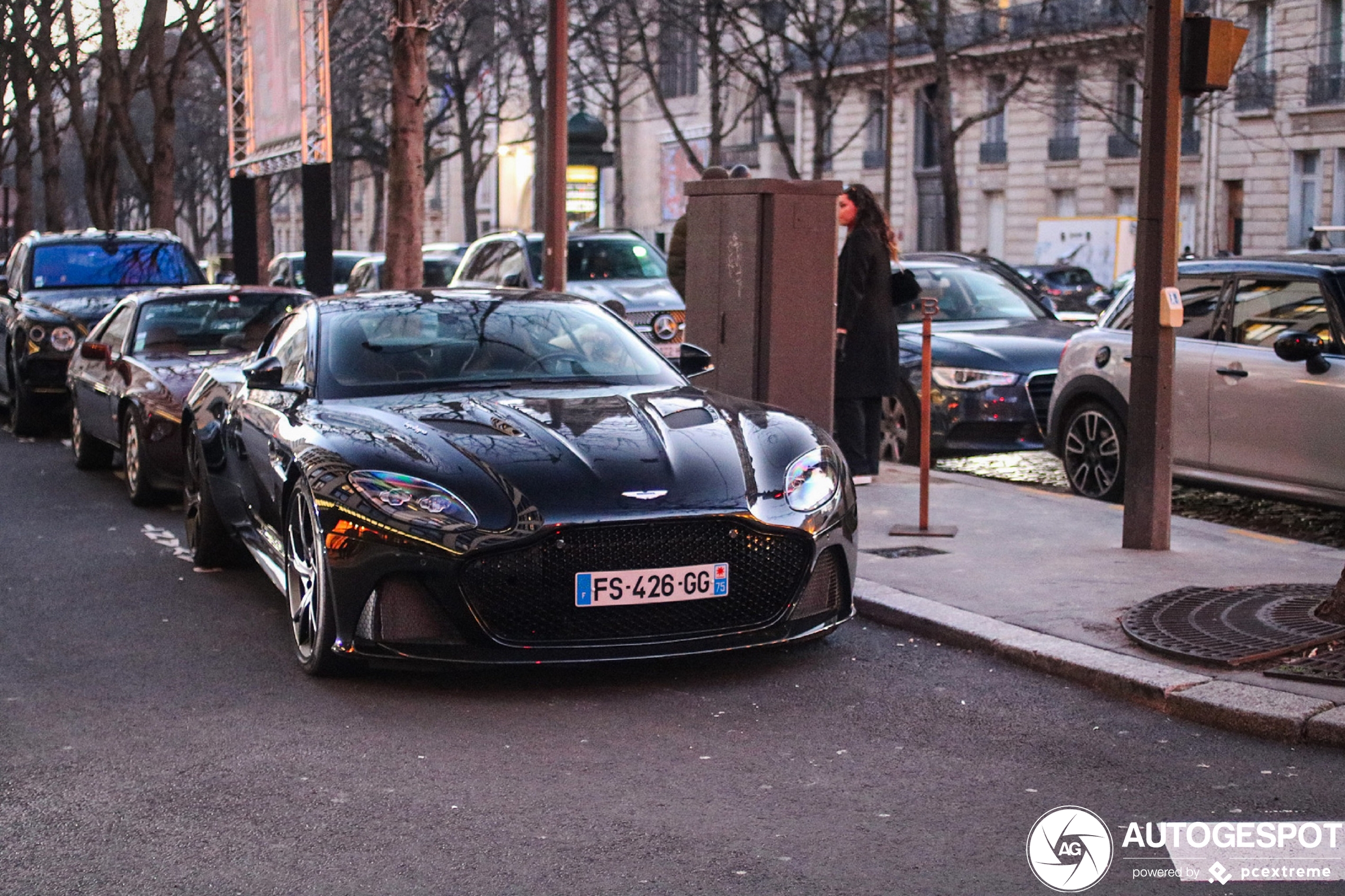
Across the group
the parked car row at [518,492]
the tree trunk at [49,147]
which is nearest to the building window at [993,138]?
the tree trunk at [49,147]

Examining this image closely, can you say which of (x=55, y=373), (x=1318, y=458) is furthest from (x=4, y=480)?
(x=1318, y=458)

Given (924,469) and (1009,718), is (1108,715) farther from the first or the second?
(924,469)

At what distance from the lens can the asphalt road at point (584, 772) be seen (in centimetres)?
427

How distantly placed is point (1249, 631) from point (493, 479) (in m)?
2.77

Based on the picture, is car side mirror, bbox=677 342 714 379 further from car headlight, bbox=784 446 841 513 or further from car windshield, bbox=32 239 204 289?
car windshield, bbox=32 239 204 289

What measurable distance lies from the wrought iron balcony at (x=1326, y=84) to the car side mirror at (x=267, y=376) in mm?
40788

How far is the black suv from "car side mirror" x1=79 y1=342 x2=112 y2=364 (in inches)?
110

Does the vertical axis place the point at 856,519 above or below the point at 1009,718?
above

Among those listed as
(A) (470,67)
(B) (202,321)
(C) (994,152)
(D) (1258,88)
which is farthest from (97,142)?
(C) (994,152)

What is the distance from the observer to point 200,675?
638cm

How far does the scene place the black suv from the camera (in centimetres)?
1580

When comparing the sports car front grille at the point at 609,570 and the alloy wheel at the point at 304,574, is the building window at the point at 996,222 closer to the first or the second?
the alloy wheel at the point at 304,574

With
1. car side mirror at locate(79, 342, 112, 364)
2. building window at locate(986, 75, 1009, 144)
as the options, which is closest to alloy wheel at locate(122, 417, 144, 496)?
car side mirror at locate(79, 342, 112, 364)

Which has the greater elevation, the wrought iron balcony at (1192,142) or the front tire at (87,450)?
the wrought iron balcony at (1192,142)
